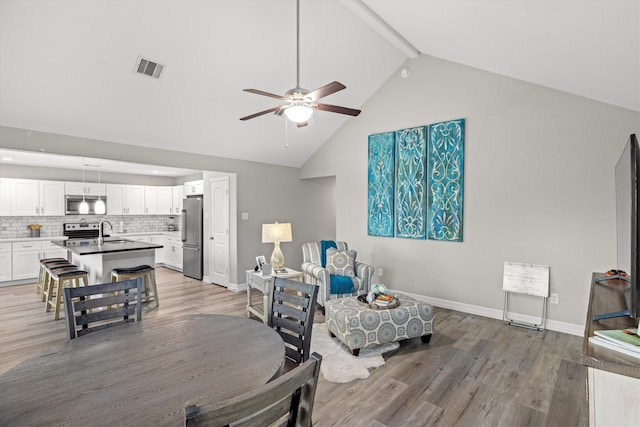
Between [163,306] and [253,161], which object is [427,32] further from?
[163,306]

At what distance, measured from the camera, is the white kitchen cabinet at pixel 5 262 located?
18.9 feet

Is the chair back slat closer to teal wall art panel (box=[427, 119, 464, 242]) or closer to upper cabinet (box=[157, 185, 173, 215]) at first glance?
teal wall art panel (box=[427, 119, 464, 242])

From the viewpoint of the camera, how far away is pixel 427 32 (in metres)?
3.69

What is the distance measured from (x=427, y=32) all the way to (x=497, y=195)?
225 centimetres

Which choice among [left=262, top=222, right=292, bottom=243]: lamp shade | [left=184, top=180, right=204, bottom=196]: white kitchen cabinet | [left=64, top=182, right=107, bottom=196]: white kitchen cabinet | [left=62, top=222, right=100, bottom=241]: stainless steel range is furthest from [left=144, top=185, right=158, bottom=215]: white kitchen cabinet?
[left=262, top=222, right=292, bottom=243]: lamp shade

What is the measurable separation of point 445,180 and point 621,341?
11.9ft

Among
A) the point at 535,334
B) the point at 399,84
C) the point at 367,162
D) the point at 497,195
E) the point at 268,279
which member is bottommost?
the point at 535,334

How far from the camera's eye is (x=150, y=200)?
26.1 ft

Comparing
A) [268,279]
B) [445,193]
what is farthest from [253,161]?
→ [445,193]

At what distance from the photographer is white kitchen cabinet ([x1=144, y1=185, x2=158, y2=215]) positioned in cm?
787

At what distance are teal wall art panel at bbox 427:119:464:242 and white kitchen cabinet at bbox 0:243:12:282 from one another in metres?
7.48

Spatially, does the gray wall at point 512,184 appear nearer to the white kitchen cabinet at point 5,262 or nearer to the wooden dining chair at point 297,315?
the wooden dining chair at point 297,315

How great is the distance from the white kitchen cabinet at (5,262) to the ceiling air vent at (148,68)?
4.96 m

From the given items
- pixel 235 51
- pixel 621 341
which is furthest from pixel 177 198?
pixel 621 341
